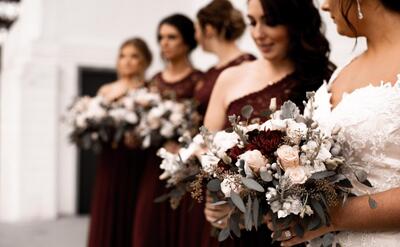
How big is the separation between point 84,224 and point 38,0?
3.35m

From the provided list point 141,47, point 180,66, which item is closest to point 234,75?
point 180,66

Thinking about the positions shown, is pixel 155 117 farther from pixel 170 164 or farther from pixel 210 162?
pixel 210 162

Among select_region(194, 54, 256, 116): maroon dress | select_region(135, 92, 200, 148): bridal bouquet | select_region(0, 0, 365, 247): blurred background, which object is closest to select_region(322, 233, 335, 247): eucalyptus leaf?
select_region(194, 54, 256, 116): maroon dress

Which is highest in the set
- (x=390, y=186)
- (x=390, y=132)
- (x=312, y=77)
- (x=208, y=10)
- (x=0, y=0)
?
(x=0, y=0)

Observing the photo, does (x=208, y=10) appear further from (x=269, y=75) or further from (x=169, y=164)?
(x=169, y=164)

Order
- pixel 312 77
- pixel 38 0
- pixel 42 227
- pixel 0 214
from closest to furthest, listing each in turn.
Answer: pixel 312 77 < pixel 42 227 < pixel 38 0 < pixel 0 214

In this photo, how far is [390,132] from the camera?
150 cm

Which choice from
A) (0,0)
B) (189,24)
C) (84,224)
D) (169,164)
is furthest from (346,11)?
(84,224)

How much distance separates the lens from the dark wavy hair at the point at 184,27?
411 cm

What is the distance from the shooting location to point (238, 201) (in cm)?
153

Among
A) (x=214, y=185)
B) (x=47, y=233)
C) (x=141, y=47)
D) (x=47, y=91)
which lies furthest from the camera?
(x=47, y=91)

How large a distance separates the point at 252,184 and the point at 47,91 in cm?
715

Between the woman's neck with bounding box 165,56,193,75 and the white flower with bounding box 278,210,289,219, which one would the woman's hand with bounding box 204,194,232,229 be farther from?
the woman's neck with bounding box 165,56,193,75

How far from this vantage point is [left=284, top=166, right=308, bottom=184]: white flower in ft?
4.78
